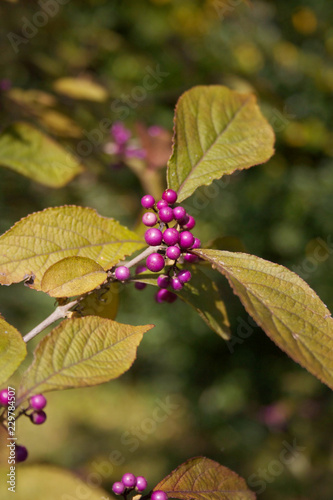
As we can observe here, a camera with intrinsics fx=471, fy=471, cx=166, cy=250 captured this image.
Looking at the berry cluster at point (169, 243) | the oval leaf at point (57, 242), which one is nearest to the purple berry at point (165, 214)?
the berry cluster at point (169, 243)

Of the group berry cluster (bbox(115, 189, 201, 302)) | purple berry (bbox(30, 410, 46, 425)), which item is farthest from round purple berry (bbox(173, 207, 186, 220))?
purple berry (bbox(30, 410, 46, 425))

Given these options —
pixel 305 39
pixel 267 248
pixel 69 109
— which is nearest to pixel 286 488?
pixel 267 248

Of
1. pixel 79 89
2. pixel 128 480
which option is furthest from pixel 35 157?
pixel 128 480

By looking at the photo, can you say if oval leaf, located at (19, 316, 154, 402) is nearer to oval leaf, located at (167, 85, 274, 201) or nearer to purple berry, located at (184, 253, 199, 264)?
purple berry, located at (184, 253, 199, 264)

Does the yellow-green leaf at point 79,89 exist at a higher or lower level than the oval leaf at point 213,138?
lower

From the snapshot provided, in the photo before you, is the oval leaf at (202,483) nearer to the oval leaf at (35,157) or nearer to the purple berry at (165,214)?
the purple berry at (165,214)
